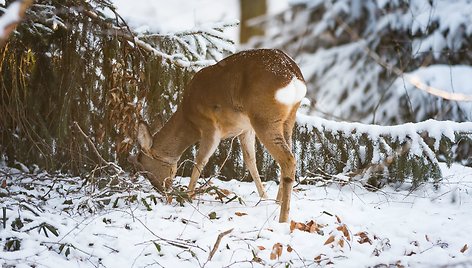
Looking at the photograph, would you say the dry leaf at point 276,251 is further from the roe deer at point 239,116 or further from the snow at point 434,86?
the snow at point 434,86

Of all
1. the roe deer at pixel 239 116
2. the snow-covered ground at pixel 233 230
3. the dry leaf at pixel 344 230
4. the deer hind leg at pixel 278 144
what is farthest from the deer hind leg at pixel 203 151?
the dry leaf at pixel 344 230

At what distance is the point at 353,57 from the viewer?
6684 mm

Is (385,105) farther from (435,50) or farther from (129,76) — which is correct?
(129,76)

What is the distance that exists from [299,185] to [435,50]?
3.70 m

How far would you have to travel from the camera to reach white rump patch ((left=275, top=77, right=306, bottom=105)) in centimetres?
541

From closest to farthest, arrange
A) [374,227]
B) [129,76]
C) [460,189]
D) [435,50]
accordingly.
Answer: [374,227], [460,189], [129,76], [435,50]

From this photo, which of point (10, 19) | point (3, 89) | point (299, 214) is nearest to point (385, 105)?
point (299, 214)

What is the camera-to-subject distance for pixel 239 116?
5.87 m

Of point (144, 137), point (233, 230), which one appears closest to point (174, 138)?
point (144, 137)

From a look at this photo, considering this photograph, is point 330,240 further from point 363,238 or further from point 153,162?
point 153,162

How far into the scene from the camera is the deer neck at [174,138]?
21.5ft

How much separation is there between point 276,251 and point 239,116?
6.23 ft

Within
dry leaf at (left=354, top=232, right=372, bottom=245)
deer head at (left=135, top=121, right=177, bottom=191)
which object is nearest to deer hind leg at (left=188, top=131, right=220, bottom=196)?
deer head at (left=135, top=121, right=177, bottom=191)

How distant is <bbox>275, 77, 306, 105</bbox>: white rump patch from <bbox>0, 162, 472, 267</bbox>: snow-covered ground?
37.8 inches
